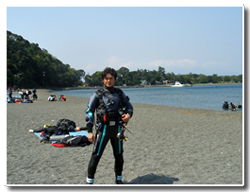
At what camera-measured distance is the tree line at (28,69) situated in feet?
274

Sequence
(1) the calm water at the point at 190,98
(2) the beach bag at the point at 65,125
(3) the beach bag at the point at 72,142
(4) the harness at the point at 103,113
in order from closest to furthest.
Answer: (4) the harness at the point at 103,113, (3) the beach bag at the point at 72,142, (2) the beach bag at the point at 65,125, (1) the calm water at the point at 190,98

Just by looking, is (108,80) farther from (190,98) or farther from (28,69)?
(28,69)

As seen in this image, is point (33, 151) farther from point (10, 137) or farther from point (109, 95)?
point (109, 95)

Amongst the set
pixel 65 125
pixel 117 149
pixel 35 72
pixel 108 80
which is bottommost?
pixel 65 125

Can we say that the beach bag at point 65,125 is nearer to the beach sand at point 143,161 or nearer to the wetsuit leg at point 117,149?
the beach sand at point 143,161

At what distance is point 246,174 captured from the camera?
160 inches

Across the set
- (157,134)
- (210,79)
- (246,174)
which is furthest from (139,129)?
(210,79)

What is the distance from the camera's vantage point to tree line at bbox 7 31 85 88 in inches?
3287

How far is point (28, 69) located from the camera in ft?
331

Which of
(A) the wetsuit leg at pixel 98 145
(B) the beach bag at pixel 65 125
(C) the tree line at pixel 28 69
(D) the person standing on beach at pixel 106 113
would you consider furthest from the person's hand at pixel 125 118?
(C) the tree line at pixel 28 69

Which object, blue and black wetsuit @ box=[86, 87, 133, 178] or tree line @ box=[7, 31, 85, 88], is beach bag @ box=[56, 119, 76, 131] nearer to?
blue and black wetsuit @ box=[86, 87, 133, 178]

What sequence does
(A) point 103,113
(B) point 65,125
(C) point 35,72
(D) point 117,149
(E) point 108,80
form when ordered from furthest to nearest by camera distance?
(C) point 35,72, (B) point 65,125, (D) point 117,149, (E) point 108,80, (A) point 103,113

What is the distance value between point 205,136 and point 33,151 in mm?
5663

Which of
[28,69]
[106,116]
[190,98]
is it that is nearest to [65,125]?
[106,116]
